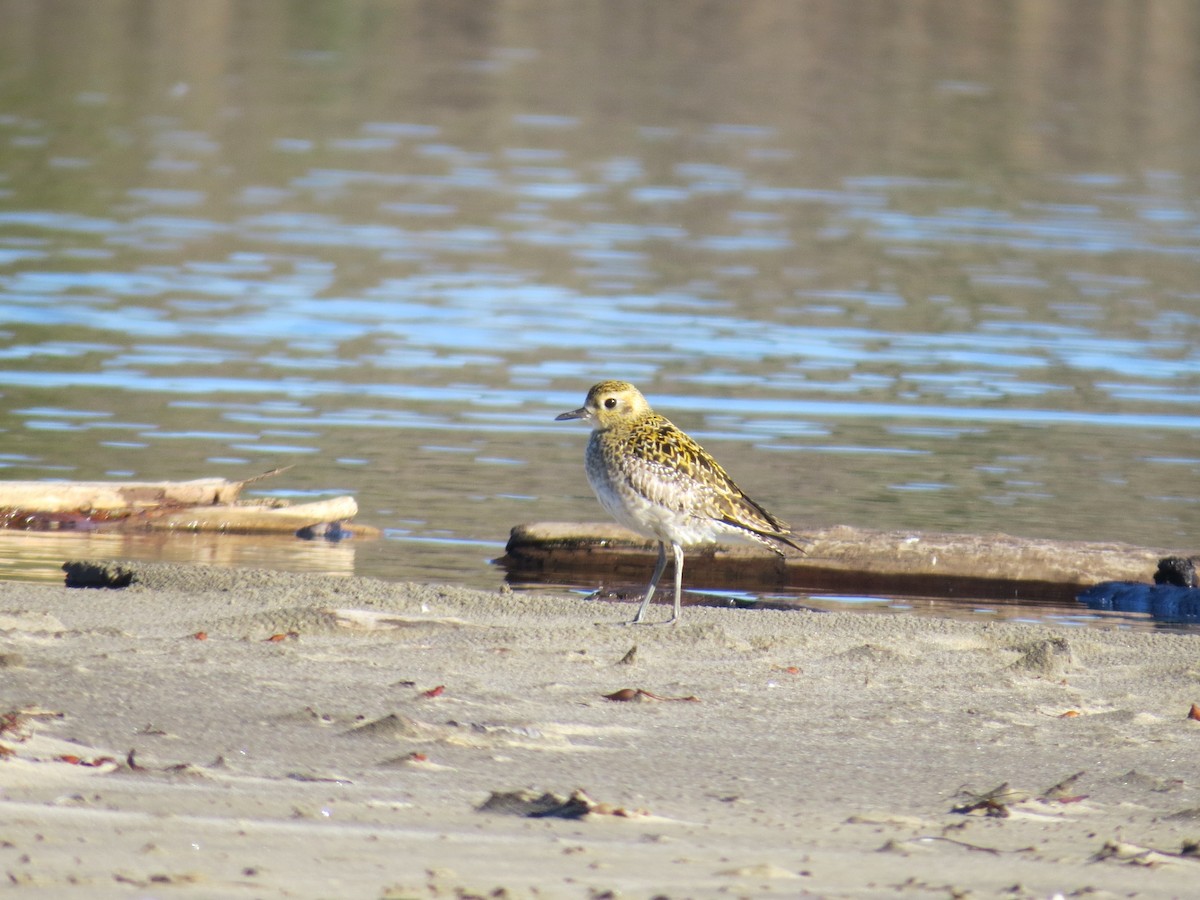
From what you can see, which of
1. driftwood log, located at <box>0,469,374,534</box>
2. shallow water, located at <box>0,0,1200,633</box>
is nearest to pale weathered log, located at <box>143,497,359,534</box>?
driftwood log, located at <box>0,469,374,534</box>

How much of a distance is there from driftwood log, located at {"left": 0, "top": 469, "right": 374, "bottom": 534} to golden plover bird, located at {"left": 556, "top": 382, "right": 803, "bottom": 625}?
225cm

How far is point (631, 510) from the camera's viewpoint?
8.98m

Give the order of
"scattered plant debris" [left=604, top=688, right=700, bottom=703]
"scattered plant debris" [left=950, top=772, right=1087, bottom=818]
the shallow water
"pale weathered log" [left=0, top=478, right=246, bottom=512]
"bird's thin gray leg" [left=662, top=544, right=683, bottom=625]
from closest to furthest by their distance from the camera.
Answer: "scattered plant debris" [left=950, top=772, right=1087, bottom=818] < "scattered plant debris" [left=604, top=688, right=700, bottom=703] < "bird's thin gray leg" [left=662, top=544, right=683, bottom=625] < "pale weathered log" [left=0, top=478, right=246, bottom=512] < the shallow water

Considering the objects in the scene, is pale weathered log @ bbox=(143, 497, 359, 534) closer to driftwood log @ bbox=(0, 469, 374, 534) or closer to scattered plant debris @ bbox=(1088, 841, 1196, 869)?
driftwood log @ bbox=(0, 469, 374, 534)

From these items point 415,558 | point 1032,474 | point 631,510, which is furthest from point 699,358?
point 631,510

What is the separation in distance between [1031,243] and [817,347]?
25.5 feet

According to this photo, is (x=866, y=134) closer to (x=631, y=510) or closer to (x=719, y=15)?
(x=719, y=15)

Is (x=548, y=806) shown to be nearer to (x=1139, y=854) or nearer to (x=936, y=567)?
(x=1139, y=854)

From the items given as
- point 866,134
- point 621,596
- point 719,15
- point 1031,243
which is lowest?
point 621,596

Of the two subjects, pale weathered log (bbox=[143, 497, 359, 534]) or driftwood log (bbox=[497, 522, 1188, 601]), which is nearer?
driftwood log (bbox=[497, 522, 1188, 601])

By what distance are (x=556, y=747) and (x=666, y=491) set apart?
2881mm

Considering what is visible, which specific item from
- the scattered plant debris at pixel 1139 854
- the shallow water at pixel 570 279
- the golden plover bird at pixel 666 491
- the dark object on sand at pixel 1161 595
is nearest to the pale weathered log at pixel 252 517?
the shallow water at pixel 570 279

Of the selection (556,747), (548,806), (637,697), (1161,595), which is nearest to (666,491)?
(637,697)

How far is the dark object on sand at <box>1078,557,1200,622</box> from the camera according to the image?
9.92 meters
